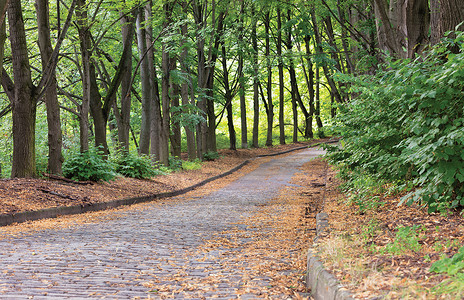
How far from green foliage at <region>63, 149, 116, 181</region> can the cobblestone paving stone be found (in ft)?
12.9

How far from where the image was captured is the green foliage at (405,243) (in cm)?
425

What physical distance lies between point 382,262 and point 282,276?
120 cm

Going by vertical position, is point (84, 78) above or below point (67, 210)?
above

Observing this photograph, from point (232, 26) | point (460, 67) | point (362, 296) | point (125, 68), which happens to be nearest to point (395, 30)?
point (460, 67)

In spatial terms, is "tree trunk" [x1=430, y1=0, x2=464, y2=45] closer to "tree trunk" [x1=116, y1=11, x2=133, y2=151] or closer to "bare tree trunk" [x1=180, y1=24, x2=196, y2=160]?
"tree trunk" [x1=116, y1=11, x2=133, y2=151]

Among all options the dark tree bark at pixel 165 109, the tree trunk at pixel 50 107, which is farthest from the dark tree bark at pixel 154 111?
the tree trunk at pixel 50 107

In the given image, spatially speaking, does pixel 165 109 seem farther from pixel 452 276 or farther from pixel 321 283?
pixel 452 276

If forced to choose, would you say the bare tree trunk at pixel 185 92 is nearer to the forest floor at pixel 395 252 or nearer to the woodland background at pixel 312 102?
the woodland background at pixel 312 102

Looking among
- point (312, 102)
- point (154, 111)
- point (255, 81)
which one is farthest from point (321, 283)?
point (255, 81)

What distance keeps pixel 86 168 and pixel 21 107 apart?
260cm

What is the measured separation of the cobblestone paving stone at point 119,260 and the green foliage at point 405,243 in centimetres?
131

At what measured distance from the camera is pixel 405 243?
4.43 m

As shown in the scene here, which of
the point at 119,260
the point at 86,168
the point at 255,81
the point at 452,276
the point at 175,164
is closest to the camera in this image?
the point at 452,276

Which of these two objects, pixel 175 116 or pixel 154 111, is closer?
pixel 154 111
